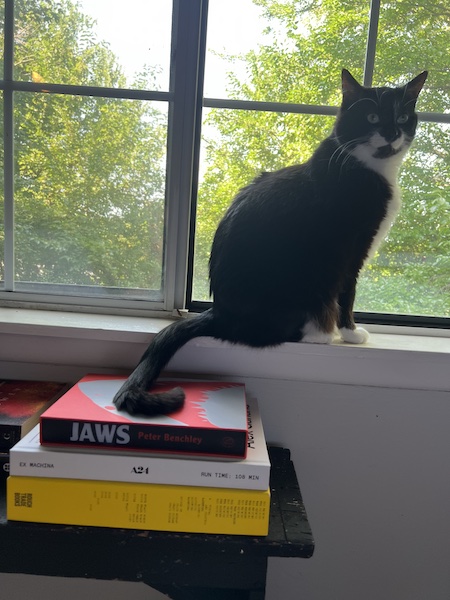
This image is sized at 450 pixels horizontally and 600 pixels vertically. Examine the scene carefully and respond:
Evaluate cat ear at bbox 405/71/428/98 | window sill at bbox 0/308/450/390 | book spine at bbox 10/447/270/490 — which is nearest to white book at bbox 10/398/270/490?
book spine at bbox 10/447/270/490

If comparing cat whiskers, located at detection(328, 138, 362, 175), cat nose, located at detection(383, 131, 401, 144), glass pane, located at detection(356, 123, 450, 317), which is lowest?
glass pane, located at detection(356, 123, 450, 317)

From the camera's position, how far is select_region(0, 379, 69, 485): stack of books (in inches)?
30.2

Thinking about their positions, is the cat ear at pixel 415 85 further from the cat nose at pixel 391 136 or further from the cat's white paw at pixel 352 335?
the cat's white paw at pixel 352 335

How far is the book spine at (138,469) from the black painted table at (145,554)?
2.6 inches

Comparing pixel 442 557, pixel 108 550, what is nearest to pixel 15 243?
pixel 108 550

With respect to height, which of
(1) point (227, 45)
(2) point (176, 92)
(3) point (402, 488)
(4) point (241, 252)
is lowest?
(3) point (402, 488)

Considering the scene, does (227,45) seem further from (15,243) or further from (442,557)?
(442,557)

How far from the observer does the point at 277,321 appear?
91cm

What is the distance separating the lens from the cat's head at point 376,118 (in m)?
0.88

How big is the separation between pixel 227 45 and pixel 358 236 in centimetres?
48

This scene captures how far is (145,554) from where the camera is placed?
26.6 inches

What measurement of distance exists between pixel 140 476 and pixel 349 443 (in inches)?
18.2

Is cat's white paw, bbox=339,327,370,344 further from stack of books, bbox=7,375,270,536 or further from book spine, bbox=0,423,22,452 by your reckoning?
book spine, bbox=0,423,22,452

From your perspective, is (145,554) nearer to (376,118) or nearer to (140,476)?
(140,476)
